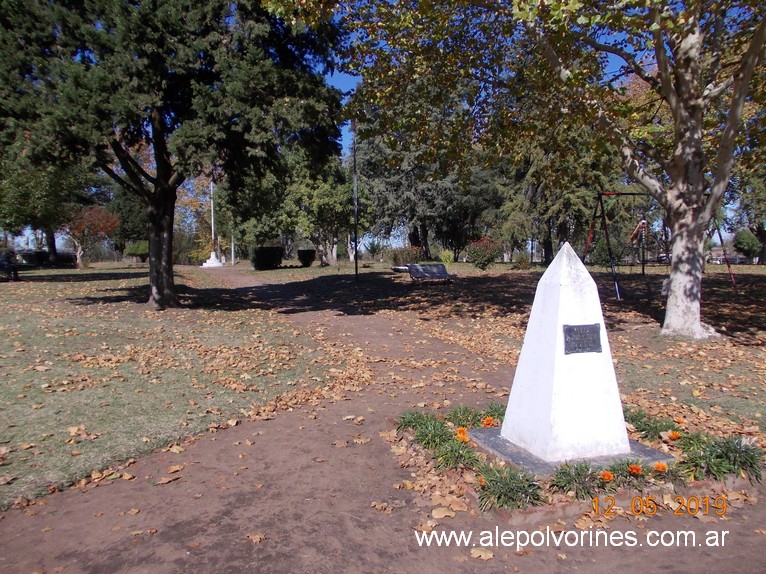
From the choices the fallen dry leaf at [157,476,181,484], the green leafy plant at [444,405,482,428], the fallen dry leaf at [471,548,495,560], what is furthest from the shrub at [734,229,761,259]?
the fallen dry leaf at [157,476,181,484]

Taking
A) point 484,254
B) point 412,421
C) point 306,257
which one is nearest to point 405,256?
point 484,254

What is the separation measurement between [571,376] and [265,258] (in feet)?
107

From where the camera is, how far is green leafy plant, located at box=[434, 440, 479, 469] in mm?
4527

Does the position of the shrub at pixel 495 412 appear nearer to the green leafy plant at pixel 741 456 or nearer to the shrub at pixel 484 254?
the green leafy plant at pixel 741 456

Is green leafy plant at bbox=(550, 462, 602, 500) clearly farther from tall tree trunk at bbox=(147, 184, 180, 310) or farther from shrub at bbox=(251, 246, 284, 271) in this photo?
shrub at bbox=(251, 246, 284, 271)

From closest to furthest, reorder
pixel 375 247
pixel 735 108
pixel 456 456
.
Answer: pixel 456 456, pixel 735 108, pixel 375 247

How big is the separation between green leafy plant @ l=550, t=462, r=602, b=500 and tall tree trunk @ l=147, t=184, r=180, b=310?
11.6 metres

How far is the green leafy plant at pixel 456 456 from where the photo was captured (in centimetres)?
453

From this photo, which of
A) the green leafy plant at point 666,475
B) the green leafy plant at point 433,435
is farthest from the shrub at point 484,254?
the green leafy plant at point 666,475

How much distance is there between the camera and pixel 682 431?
5.21m

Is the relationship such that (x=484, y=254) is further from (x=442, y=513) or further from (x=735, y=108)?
(x=442, y=513)
